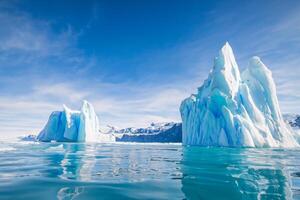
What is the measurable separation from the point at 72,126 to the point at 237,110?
5749 centimetres

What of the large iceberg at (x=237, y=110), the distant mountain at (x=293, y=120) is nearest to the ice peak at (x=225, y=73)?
the large iceberg at (x=237, y=110)

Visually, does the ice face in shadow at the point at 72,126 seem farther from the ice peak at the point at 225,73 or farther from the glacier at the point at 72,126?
the ice peak at the point at 225,73

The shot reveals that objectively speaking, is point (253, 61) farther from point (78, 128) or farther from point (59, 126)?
point (59, 126)

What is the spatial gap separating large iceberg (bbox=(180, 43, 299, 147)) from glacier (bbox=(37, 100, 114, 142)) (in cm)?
3937

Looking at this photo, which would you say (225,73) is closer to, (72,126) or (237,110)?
(237,110)

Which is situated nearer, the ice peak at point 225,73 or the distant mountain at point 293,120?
the ice peak at point 225,73

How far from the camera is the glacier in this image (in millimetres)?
87000

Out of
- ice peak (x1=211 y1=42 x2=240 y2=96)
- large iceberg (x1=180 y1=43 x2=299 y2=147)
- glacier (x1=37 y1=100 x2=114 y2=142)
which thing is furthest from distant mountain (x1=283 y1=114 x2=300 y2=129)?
glacier (x1=37 y1=100 x2=114 y2=142)

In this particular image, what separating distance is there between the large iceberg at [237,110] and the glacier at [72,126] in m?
39.4

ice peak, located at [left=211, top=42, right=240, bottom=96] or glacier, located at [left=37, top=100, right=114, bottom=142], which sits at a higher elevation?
ice peak, located at [left=211, top=42, right=240, bottom=96]

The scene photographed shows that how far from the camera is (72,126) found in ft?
294

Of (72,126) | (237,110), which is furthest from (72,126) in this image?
(237,110)

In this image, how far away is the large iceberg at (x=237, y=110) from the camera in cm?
4959

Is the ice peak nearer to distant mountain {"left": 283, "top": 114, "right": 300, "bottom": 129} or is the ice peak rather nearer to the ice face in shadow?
the ice face in shadow
